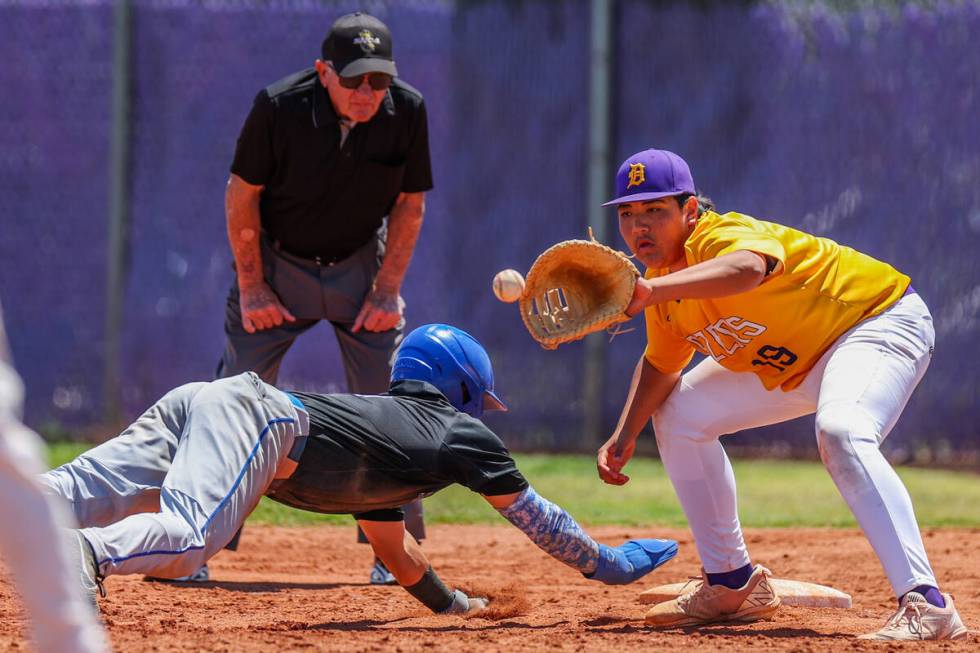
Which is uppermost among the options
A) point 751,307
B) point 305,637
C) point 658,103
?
point 658,103

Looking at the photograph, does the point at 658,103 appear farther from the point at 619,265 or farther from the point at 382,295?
the point at 619,265

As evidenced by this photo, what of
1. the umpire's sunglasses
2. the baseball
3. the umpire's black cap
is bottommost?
the baseball

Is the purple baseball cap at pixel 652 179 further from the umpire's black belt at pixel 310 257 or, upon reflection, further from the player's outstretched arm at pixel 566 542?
the umpire's black belt at pixel 310 257

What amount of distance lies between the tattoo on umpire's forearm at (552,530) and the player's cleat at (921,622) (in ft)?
3.21

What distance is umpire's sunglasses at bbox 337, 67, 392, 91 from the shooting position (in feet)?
18.8

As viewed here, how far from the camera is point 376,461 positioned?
4.44 metres

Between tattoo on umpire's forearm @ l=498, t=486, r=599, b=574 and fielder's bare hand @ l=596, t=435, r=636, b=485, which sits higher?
fielder's bare hand @ l=596, t=435, r=636, b=485

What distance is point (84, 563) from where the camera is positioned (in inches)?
143

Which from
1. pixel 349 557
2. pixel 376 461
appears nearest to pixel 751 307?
pixel 376 461

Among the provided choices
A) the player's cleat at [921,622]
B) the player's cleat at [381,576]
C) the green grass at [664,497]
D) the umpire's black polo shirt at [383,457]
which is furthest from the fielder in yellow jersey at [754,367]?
the green grass at [664,497]

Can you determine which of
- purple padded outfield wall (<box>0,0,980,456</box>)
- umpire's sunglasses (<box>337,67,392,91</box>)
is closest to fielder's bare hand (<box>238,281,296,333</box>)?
umpire's sunglasses (<box>337,67,392,91</box>)

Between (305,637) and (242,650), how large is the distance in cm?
35

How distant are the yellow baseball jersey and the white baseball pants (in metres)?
0.06

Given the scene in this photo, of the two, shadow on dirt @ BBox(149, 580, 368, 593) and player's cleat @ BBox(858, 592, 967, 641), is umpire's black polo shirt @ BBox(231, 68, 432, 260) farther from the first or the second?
player's cleat @ BBox(858, 592, 967, 641)
